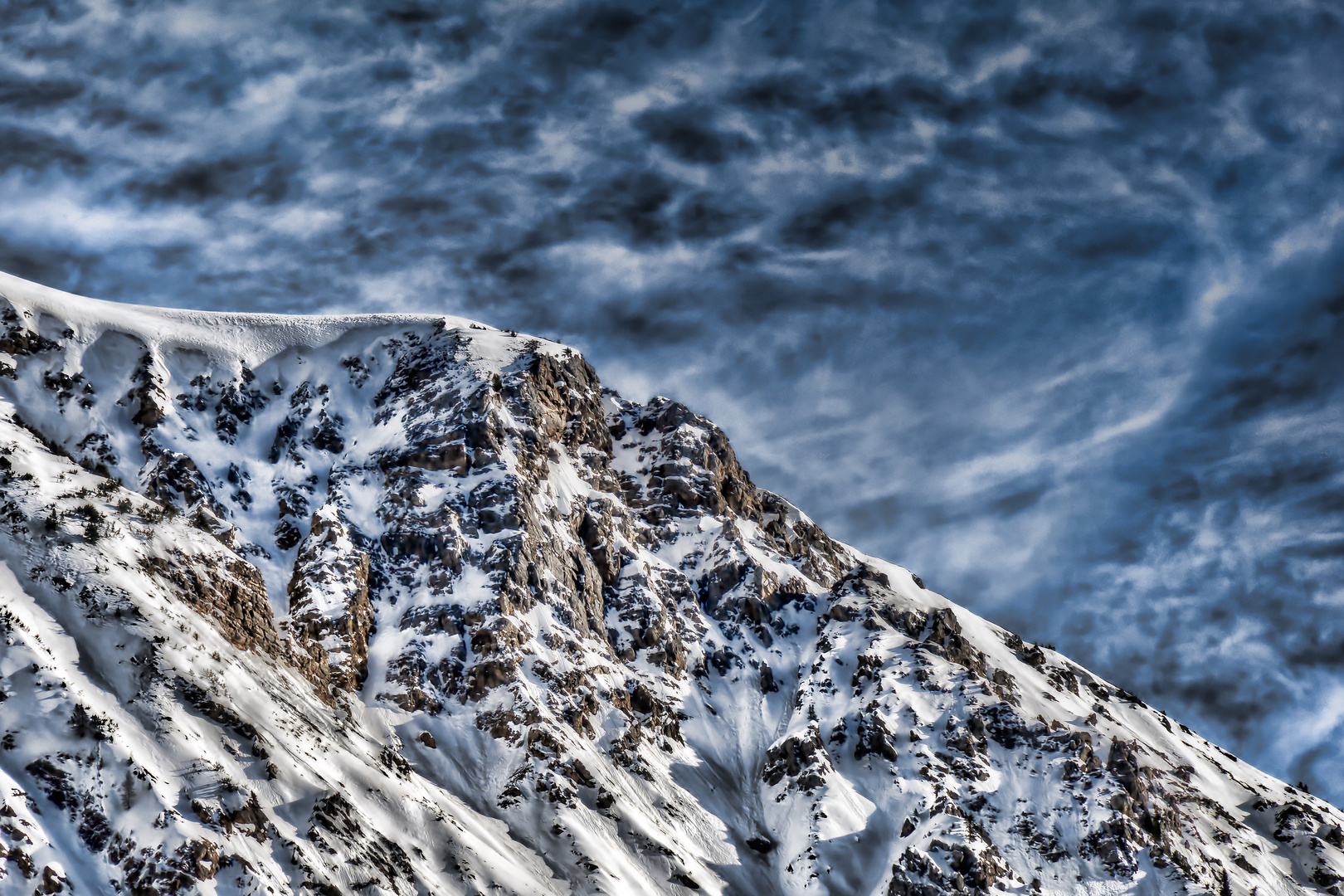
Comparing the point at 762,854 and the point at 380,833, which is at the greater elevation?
the point at 762,854

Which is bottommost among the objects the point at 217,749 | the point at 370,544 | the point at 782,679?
the point at 217,749

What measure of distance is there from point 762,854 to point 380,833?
61.2 metres

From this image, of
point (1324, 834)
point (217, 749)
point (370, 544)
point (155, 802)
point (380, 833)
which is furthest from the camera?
point (1324, 834)

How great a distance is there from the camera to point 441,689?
144 metres

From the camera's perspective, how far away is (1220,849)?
166375 millimetres

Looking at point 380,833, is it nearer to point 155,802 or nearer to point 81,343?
point 155,802

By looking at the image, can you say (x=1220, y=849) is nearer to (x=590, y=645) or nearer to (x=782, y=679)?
(x=782, y=679)

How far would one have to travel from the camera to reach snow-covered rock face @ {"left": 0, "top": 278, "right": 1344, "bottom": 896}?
86.1 meters

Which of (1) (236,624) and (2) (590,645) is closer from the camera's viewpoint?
(1) (236,624)

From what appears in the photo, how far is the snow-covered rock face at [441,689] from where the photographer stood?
8612 cm

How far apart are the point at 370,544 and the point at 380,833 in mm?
66975

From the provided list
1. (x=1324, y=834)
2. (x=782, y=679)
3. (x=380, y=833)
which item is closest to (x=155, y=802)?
(x=380, y=833)

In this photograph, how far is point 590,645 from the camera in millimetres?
165125

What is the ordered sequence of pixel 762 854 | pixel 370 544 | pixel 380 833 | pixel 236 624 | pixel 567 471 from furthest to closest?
pixel 567 471 → pixel 370 544 → pixel 762 854 → pixel 236 624 → pixel 380 833
